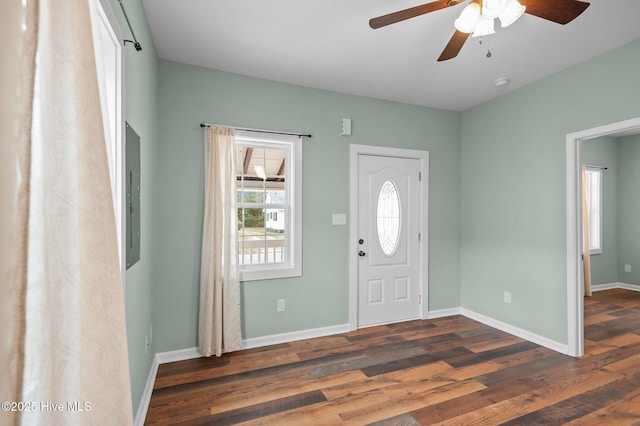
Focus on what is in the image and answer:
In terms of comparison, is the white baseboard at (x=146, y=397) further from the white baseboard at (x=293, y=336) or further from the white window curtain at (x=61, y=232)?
the white window curtain at (x=61, y=232)

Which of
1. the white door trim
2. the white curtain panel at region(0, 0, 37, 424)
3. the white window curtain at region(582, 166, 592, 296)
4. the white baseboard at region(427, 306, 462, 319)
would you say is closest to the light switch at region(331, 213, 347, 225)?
the white baseboard at region(427, 306, 462, 319)

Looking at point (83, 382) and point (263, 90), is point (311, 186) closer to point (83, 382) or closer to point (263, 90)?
point (263, 90)

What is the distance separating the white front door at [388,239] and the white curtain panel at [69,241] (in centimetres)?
299

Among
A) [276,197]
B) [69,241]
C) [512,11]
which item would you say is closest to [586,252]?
[512,11]

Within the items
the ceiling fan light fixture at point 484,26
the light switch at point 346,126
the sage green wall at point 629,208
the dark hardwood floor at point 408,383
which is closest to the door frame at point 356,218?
the light switch at point 346,126

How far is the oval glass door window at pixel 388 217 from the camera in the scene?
12.4ft

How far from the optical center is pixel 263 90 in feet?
10.4

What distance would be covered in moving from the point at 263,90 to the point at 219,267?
183cm

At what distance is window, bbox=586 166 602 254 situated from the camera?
5340mm

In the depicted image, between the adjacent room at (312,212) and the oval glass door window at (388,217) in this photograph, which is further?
the oval glass door window at (388,217)

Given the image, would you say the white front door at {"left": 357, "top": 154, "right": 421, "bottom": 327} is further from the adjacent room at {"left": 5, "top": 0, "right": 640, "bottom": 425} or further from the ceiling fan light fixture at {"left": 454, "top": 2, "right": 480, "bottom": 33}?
the ceiling fan light fixture at {"left": 454, "top": 2, "right": 480, "bottom": 33}

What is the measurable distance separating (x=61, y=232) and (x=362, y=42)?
2.49m

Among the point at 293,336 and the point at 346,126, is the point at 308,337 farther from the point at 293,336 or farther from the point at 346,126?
the point at 346,126

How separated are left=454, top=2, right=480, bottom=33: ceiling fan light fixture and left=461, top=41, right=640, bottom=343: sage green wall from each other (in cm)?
185
